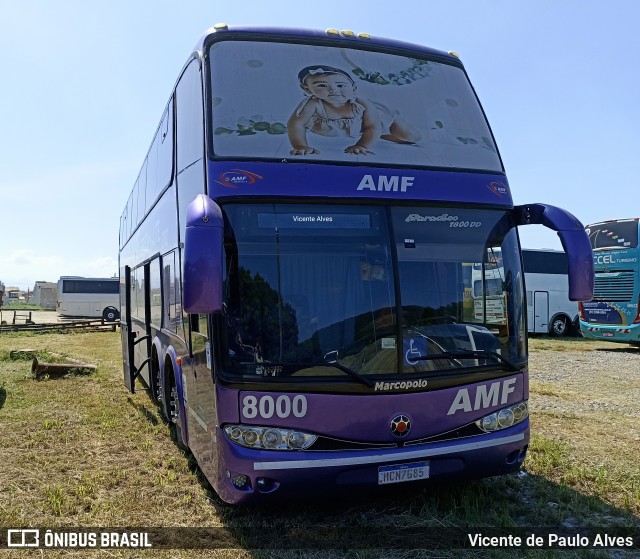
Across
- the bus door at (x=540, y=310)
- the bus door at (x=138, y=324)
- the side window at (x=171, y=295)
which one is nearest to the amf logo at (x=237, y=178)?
the side window at (x=171, y=295)

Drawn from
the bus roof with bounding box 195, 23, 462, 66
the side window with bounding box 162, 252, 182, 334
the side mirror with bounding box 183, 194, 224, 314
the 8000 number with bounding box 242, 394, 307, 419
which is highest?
the bus roof with bounding box 195, 23, 462, 66

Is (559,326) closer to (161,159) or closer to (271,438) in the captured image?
(161,159)

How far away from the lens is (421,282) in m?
4.42

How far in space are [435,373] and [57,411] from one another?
6485 millimetres

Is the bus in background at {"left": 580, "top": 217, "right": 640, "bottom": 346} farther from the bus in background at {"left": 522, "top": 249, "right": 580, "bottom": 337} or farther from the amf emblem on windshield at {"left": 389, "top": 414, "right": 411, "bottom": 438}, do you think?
the amf emblem on windshield at {"left": 389, "top": 414, "right": 411, "bottom": 438}

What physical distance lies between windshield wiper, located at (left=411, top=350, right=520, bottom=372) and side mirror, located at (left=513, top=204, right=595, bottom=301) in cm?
72

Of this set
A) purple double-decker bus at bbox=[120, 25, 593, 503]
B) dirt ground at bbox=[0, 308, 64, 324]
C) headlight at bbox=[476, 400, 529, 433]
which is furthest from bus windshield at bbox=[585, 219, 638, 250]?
dirt ground at bbox=[0, 308, 64, 324]

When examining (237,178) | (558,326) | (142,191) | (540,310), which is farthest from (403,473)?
(558,326)

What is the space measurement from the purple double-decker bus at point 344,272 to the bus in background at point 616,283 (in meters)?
13.7

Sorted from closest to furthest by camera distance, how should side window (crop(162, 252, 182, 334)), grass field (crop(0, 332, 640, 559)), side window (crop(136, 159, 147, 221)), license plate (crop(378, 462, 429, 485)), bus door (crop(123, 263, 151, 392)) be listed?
license plate (crop(378, 462, 429, 485))
grass field (crop(0, 332, 640, 559))
side window (crop(162, 252, 182, 334))
bus door (crop(123, 263, 151, 392))
side window (crop(136, 159, 147, 221))

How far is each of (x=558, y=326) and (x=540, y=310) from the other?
121 centimetres

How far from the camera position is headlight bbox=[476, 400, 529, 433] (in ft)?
14.8

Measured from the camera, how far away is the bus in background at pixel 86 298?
37625 mm

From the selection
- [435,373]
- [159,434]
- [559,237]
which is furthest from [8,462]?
[559,237]
